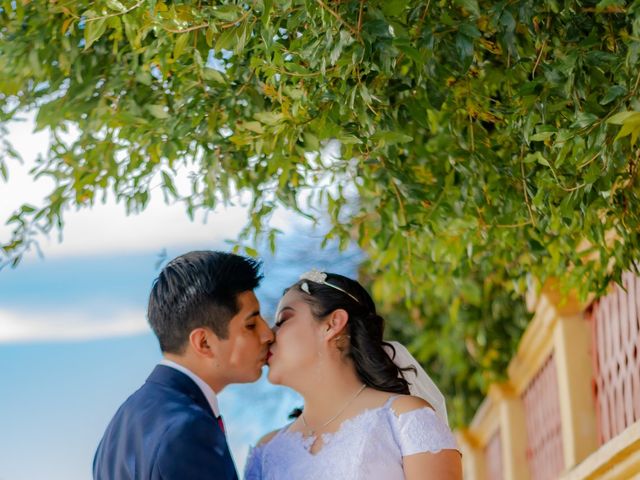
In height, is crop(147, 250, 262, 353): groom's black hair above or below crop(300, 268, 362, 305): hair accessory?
above

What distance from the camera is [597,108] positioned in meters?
3.05

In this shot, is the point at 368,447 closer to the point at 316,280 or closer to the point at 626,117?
the point at 316,280

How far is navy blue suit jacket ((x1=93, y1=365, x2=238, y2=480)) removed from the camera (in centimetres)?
292

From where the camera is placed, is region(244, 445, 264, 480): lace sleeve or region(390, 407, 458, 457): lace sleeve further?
region(244, 445, 264, 480): lace sleeve

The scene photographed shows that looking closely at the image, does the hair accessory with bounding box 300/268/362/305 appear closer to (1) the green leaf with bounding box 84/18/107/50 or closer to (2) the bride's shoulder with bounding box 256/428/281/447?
(2) the bride's shoulder with bounding box 256/428/281/447

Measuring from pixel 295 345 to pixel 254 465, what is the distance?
0.51m

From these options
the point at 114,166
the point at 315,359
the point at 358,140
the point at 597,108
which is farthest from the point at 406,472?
the point at 114,166

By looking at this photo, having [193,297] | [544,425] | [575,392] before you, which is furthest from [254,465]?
[544,425]

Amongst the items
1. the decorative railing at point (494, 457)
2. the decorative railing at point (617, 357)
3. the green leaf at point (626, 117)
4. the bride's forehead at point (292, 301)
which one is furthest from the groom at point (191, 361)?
the decorative railing at point (494, 457)

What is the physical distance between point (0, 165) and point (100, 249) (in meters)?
12.0

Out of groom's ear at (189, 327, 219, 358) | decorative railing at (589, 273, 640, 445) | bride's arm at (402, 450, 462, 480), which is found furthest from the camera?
decorative railing at (589, 273, 640, 445)

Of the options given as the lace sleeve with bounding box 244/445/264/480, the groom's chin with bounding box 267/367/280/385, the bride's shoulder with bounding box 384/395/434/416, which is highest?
the groom's chin with bounding box 267/367/280/385

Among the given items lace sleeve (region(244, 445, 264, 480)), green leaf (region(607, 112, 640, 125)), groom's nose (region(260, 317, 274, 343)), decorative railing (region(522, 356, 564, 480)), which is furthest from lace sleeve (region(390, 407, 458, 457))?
decorative railing (region(522, 356, 564, 480))

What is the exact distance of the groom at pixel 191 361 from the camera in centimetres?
302
